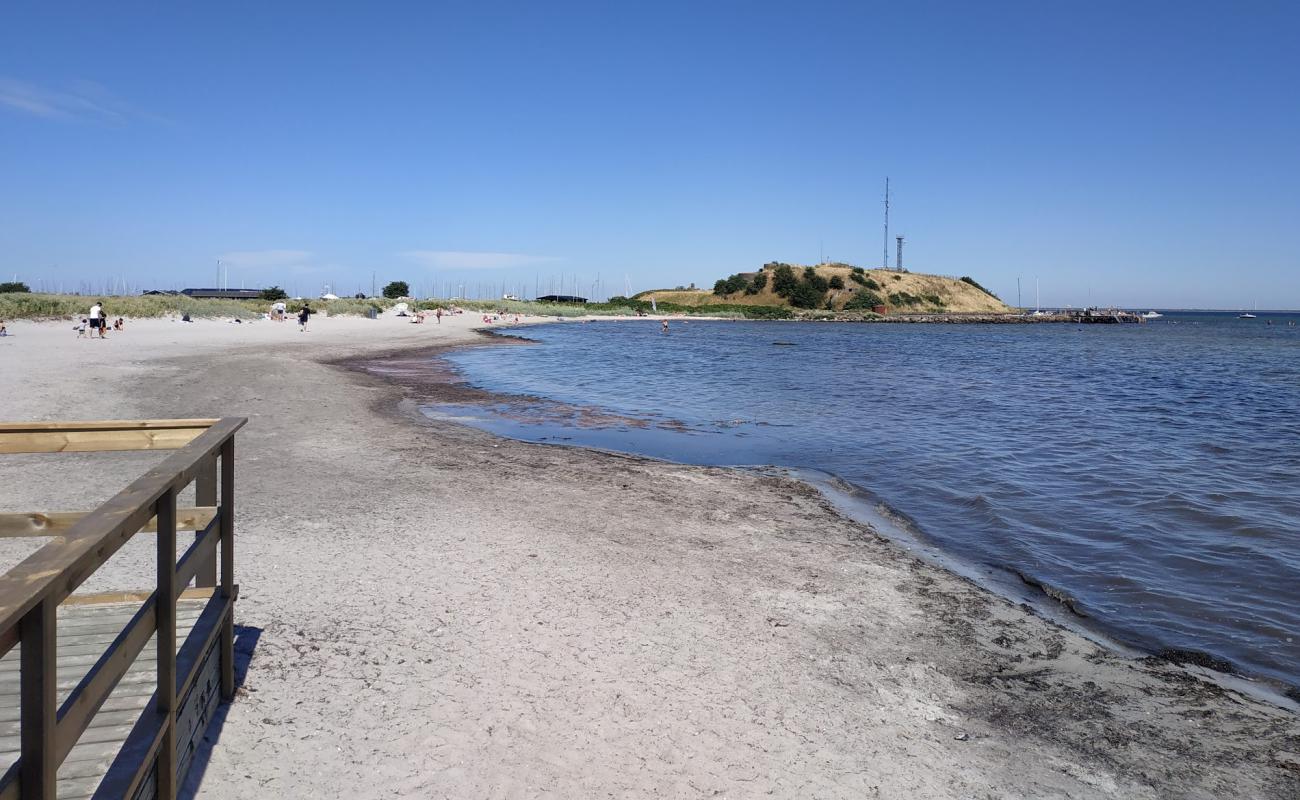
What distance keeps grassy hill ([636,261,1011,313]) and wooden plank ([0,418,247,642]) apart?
146 metres

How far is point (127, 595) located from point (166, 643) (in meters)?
1.91

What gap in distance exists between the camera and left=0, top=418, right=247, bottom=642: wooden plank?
1.79m

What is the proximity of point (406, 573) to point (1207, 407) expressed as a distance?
2422cm

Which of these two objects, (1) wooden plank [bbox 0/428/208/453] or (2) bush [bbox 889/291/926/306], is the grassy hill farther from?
(1) wooden plank [bbox 0/428/208/453]

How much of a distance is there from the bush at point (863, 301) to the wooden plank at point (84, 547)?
5844 inches

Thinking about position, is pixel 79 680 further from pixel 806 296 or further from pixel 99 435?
pixel 806 296

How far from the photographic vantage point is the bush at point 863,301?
146m

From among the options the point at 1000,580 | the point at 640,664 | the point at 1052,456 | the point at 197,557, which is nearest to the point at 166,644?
the point at 197,557

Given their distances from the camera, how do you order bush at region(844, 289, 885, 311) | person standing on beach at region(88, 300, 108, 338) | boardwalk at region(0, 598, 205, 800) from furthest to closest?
bush at region(844, 289, 885, 311), person standing on beach at region(88, 300, 108, 338), boardwalk at region(0, 598, 205, 800)

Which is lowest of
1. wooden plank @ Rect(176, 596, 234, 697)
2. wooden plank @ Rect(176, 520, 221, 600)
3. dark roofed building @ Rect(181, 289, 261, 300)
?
wooden plank @ Rect(176, 596, 234, 697)

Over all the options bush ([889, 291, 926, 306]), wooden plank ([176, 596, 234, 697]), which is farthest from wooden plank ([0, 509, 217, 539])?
bush ([889, 291, 926, 306])

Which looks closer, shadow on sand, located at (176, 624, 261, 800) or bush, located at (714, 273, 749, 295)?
shadow on sand, located at (176, 624, 261, 800)

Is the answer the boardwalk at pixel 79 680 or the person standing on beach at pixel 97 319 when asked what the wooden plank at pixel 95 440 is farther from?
the person standing on beach at pixel 97 319

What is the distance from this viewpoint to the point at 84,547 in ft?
7.00
